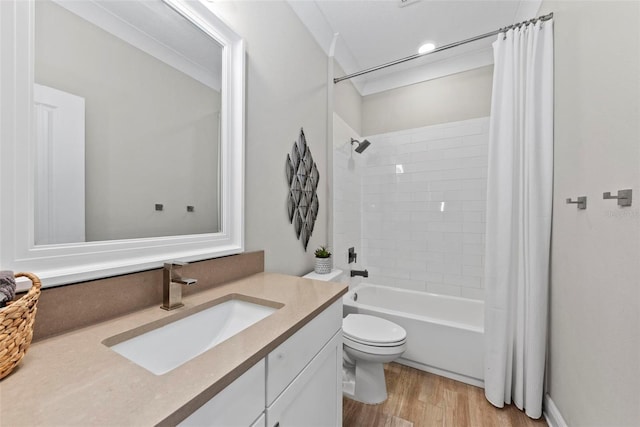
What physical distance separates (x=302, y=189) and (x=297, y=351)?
3.89 ft

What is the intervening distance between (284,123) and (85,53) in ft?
3.24

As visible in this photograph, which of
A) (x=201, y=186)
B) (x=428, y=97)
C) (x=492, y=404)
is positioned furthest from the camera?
(x=428, y=97)

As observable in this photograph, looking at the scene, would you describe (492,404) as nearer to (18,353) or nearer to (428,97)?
(18,353)

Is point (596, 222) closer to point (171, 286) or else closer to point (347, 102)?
point (171, 286)

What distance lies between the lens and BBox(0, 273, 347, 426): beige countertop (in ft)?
1.31

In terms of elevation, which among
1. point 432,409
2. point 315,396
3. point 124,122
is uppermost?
point 124,122

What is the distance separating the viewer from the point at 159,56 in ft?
3.26

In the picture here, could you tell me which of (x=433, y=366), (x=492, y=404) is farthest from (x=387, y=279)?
(x=492, y=404)

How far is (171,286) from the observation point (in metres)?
0.87

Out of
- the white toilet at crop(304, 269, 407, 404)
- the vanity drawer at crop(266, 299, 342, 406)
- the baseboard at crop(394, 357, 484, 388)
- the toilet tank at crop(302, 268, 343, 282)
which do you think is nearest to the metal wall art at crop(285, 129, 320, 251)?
the toilet tank at crop(302, 268, 343, 282)

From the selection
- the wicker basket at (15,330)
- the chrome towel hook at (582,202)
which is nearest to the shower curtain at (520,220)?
the chrome towel hook at (582,202)

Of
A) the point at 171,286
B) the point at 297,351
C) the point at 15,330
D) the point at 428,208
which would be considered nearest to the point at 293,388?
the point at 297,351

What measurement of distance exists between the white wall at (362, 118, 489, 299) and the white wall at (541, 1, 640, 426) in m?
0.94

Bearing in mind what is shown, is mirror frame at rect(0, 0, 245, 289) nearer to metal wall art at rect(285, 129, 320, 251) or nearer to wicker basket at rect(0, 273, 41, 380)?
wicker basket at rect(0, 273, 41, 380)
